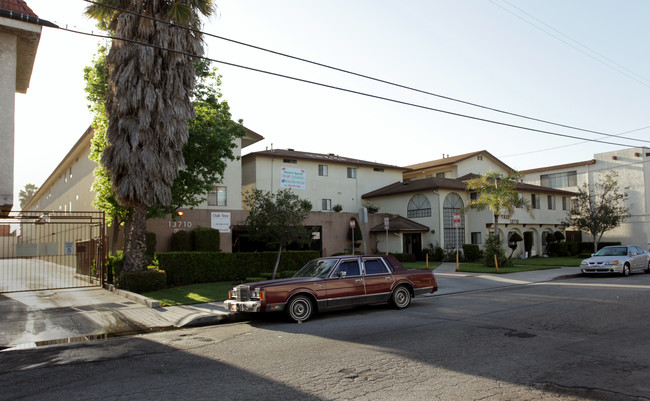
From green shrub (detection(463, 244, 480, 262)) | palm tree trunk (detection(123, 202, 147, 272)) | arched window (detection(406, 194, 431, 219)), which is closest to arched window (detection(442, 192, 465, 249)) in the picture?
green shrub (detection(463, 244, 480, 262))

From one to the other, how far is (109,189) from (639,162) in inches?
1850

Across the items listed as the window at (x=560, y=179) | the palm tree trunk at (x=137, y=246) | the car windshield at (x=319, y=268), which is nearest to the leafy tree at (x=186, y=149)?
the palm tree trunk at (x=137, y=246)

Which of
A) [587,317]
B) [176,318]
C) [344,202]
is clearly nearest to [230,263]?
[176,318]

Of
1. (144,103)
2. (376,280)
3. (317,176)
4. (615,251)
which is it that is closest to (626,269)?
(615,251)

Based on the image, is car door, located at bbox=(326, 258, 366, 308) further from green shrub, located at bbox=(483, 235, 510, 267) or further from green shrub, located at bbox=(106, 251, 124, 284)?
green shrub, located at bbox=(483, 235, 510, 267)

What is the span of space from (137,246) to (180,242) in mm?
7998

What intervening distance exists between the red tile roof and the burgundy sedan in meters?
8.19

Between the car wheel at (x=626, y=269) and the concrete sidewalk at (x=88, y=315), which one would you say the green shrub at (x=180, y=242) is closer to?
the concrete sidewalk at (x=88, y=315)

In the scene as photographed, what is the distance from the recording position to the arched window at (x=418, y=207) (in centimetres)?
3572

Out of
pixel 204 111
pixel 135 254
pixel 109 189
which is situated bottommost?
pixel 135 254

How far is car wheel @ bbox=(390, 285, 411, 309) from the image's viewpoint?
39.4 ft

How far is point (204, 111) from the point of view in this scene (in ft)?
63.7

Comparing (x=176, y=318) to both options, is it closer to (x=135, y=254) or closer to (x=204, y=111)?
(x=135, y=254)

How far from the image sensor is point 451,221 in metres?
35.4
